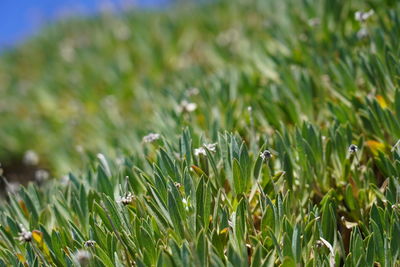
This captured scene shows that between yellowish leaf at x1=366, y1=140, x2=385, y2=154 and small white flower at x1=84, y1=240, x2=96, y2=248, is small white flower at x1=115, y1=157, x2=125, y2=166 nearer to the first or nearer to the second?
small white flower at x1=84, y1=240, x2=96, y2=248

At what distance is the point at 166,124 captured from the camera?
2.58 m

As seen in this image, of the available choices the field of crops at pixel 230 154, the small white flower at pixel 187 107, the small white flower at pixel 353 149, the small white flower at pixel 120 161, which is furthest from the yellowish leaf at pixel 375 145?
the small white flower at pixel 120 161

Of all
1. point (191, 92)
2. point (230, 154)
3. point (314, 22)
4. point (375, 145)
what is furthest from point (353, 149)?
point (314, 22)

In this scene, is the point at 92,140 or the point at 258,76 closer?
the point at 258,76

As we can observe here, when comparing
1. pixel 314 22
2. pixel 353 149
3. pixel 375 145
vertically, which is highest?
pixel 314 22

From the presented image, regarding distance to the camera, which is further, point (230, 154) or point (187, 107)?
point (187, 107)

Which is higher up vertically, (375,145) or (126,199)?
(126,199)

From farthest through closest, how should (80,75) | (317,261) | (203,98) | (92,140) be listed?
(80,75)
(92,140)
(203,98)
(317,261)

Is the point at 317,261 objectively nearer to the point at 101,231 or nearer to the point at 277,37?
the point at 101,231

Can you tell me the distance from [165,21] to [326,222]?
400 cm

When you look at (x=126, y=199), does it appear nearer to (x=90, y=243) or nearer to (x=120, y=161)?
(x=90, y=243)

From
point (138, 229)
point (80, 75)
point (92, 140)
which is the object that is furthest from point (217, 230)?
point (80, 75)

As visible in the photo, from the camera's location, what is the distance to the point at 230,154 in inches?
74.8

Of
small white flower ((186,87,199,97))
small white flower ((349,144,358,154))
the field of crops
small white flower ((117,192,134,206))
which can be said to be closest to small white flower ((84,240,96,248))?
the field of crops
